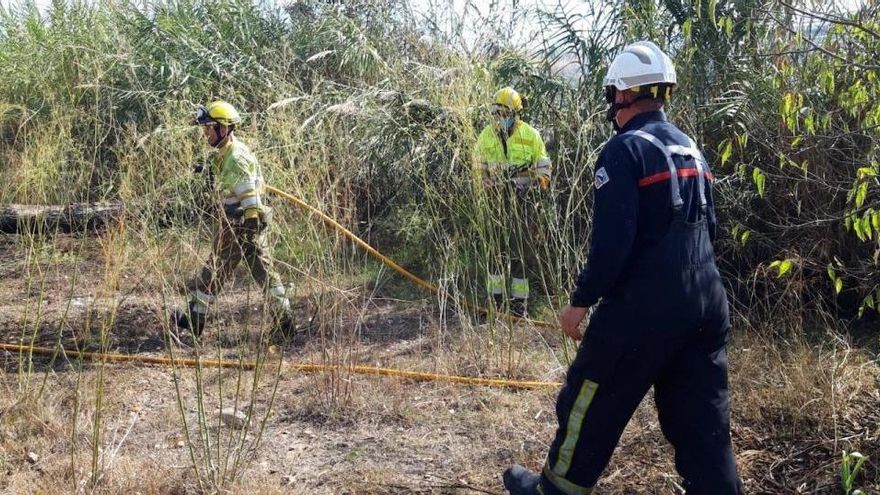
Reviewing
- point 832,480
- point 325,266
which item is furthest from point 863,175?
point 325,266

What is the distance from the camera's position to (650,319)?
2.89 meters

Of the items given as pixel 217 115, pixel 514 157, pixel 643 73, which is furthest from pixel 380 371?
pixel 643 73

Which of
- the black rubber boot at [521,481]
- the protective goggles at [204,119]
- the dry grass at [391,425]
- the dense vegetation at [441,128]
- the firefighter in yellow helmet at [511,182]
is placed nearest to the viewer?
the black rubber boot at [521,481]

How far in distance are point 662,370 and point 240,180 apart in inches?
131

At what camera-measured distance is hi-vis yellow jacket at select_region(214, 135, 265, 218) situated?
5.36 meters

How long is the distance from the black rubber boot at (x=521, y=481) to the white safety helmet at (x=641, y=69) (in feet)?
4.80

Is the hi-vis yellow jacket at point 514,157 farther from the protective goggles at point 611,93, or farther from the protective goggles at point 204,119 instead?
the protective goggles at point 204,119

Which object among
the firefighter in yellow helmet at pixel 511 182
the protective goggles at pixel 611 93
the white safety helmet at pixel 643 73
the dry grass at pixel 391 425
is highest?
the white safety helmet at pixel 643 73

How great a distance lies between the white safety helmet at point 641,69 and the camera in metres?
3.03

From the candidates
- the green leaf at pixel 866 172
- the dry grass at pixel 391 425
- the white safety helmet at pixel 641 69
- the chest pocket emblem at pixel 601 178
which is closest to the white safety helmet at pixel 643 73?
the white safety helmet at pixel 641 69

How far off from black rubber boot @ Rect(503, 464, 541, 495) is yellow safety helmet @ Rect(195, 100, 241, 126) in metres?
3.33

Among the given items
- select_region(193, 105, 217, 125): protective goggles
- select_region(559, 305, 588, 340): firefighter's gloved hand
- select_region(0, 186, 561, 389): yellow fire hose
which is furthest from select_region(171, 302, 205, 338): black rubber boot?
select_region(559, 305, 588, 340): firefighter's gloved hand

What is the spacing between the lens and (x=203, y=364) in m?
5.20

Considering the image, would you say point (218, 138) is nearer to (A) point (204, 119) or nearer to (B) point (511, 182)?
(A) point (204, 119)
